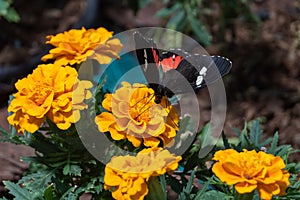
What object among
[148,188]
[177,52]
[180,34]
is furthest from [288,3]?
[148,188]

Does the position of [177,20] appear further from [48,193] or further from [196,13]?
[48,193]

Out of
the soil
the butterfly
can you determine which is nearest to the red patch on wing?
the butterfly

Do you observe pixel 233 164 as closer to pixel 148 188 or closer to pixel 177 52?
pixel 148 188

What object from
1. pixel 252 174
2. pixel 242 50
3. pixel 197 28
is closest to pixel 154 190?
pixel 252 174

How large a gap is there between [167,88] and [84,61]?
0.25 m

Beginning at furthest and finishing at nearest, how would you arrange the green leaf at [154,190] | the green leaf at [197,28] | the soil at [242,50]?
the soil at [242,50]
the green leaf at [197,28]
the green leaf at [154,190]

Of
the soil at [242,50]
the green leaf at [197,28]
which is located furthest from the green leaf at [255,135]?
the green leaf at [197,28]

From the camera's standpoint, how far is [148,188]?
1209mm

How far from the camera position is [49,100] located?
1273 mm

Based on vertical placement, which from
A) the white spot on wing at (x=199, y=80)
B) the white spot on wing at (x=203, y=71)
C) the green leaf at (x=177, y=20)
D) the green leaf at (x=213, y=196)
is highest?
the green leaf at (x=177, y=20)

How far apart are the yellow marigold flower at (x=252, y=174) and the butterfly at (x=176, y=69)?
27cm

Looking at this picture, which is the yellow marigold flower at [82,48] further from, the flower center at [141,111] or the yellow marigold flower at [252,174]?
the yellow marigold flower at [252,174]

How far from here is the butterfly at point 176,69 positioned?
1.33 metres

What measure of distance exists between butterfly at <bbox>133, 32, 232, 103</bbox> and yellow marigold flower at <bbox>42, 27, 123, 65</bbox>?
0.15 meters
